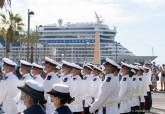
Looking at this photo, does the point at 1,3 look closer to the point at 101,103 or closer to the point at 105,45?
the point at 101,103

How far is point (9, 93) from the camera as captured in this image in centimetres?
1009

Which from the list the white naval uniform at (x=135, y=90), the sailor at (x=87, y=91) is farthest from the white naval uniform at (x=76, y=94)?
the white naval uniform at (x=135, y=90)

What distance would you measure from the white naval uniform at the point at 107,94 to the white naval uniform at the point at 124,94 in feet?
4.22

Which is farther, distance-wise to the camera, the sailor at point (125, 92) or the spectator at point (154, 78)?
the spectator at point (154, 78)

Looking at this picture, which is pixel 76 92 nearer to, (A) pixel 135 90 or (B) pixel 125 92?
(B) pixel 125 92

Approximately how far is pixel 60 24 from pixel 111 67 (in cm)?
10233

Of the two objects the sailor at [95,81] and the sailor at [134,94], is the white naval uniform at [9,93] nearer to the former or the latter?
the sailor at [95,81]

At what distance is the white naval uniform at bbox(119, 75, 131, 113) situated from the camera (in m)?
10.9

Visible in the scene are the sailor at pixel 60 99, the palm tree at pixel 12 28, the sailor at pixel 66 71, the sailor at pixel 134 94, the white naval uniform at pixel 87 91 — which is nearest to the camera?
the sailor at pixel 60 99

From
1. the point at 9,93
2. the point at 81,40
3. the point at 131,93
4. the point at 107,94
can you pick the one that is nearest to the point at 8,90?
the point at 9,93

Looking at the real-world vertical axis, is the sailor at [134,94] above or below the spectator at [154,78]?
above

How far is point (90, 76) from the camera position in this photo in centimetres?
1319

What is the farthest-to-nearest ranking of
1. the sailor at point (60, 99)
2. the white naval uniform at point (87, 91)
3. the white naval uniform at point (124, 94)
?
the white naval uniform at point (87, 91) < the white naval uniform at point (124, 94) < the sailor at point (60, 99)

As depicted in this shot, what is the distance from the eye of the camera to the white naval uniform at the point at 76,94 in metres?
11.8
